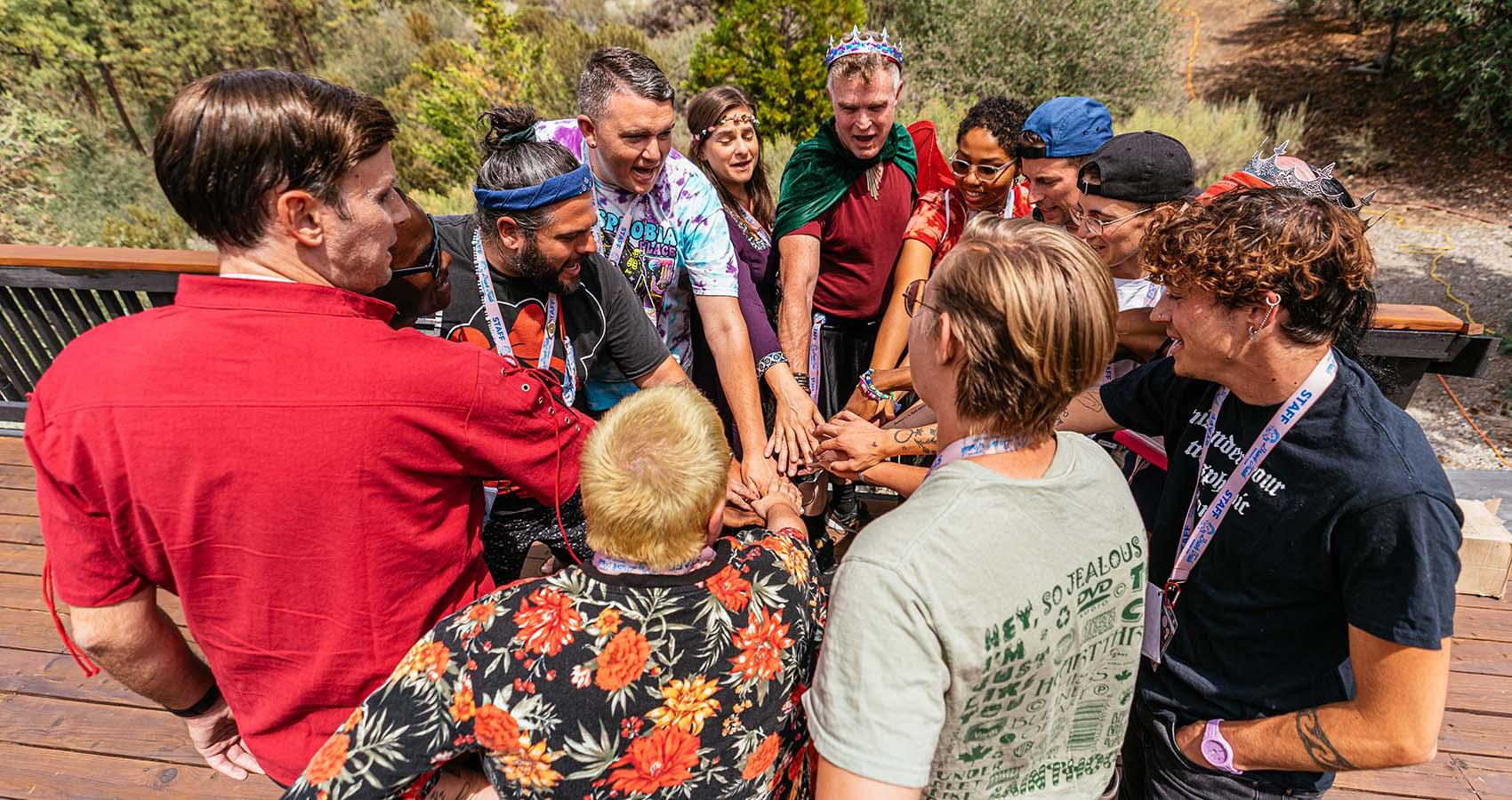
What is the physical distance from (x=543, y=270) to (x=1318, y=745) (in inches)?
81.3

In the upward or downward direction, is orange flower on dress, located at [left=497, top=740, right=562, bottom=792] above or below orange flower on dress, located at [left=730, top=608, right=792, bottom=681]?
below

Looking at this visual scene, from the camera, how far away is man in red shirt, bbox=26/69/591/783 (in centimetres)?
113

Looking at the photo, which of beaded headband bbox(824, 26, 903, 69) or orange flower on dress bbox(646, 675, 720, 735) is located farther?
beaded headband bbox(824, 26, 903, 69)

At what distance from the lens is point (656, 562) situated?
4.10 ft

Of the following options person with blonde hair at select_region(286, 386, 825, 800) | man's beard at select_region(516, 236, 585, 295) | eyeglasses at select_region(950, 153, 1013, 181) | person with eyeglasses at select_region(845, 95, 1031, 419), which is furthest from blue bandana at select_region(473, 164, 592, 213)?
eyeglasses at select_region(950, 153, 1013, 181)

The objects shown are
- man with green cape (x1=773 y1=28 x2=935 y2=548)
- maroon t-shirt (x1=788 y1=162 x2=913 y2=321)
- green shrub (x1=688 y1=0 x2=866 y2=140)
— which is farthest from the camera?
green shrub (x1=688 y1=0 x2=866 y2=140)

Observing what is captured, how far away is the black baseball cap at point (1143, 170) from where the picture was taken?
205 cm

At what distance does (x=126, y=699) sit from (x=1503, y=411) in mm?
9745

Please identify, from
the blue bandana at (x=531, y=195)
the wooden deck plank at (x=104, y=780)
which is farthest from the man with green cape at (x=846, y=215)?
the wooden deck plank at (x=104, y=780)

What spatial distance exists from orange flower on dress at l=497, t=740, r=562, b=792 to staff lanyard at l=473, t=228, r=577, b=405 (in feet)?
3.41

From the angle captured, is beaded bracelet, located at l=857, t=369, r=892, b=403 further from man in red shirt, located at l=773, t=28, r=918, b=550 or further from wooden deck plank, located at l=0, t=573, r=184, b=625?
wooden deck plank, located at l=0, t=573, r=184, b=625

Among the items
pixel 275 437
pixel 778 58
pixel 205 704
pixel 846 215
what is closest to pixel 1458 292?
pixel 778 58

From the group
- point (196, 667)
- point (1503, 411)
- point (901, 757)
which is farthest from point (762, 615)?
point (1503, 411)

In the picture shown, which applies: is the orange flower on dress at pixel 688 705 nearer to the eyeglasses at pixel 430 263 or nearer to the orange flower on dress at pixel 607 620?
the orange flower on dress at pixel 607 620
